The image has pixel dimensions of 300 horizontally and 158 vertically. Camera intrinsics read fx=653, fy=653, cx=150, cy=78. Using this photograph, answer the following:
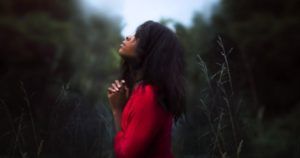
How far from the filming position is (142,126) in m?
Answer: 1.98

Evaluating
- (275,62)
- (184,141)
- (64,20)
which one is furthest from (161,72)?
(64,20)

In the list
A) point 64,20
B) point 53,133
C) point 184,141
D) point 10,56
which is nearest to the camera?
point 53,133

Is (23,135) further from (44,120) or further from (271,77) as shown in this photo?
(271,77)

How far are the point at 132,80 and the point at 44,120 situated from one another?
1.49 meters

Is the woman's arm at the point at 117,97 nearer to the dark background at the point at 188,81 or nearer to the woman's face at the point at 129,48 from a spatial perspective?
the woman's face at the point at 129,48

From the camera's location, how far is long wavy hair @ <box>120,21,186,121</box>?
82.0 inches

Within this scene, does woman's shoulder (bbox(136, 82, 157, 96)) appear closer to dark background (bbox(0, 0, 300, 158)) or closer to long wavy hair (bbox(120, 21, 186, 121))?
long wavy hair (bbox(120, 21, 186, 121))

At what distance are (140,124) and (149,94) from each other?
3.9 inches

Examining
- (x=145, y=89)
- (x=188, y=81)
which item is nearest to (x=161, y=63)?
(x=145, y=89)

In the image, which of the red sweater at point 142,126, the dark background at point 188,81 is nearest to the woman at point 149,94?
the red sweater at point 142,126

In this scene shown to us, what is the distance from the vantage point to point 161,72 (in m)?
2.09

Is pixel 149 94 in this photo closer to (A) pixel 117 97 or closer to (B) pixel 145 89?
(B) pixel 145 89

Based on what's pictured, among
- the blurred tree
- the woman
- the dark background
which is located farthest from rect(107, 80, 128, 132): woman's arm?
the blurred tree

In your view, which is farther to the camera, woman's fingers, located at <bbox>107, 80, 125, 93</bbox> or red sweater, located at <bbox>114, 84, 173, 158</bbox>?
woman's fingers, located at <bbox>107, 80, 125, 93</bbox>
